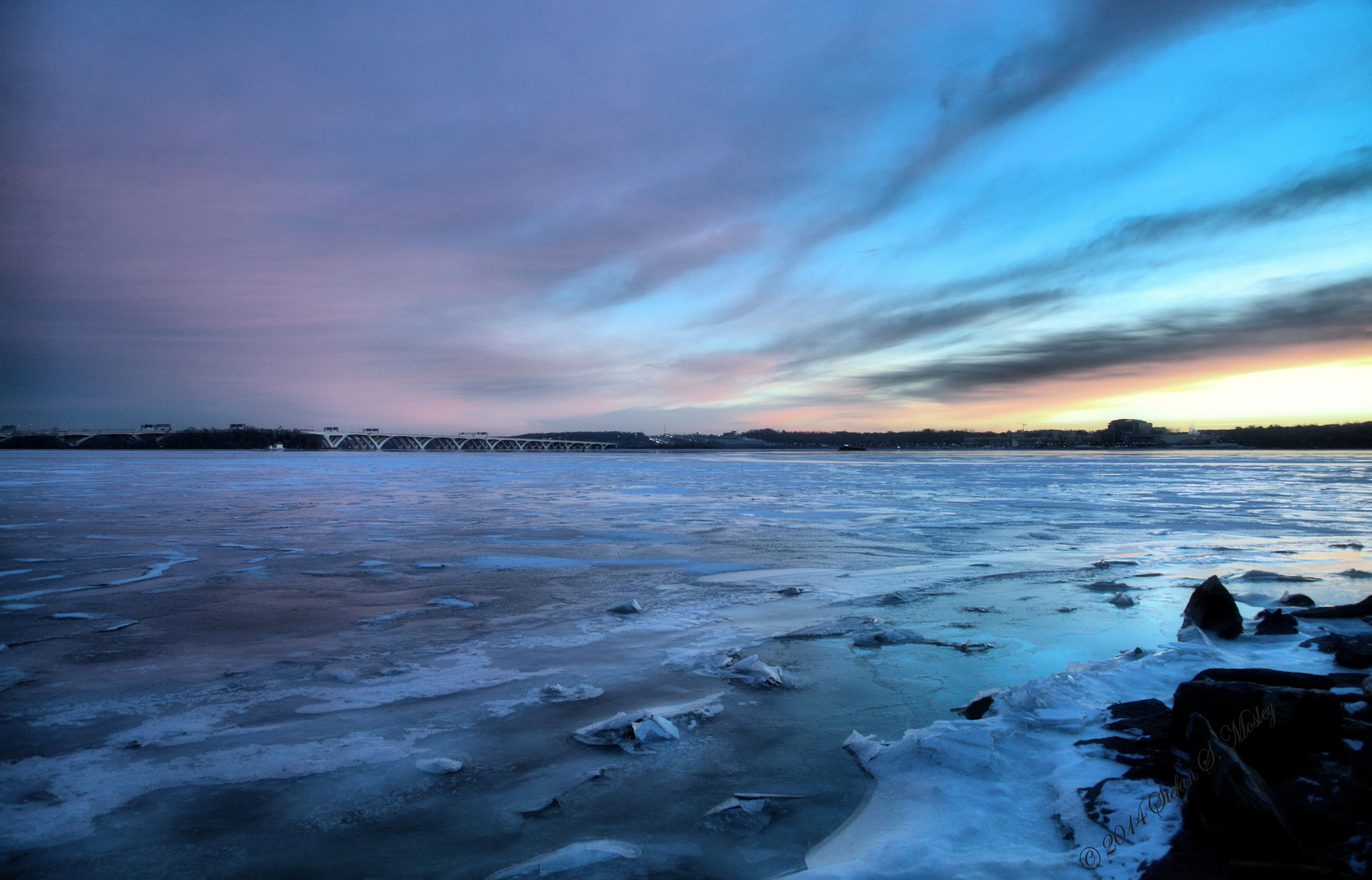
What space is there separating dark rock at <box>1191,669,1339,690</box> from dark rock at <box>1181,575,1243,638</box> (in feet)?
5.18

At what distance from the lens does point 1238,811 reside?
2.29 meters

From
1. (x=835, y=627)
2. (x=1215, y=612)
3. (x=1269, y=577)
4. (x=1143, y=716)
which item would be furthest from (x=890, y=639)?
(x=1269, y=577)

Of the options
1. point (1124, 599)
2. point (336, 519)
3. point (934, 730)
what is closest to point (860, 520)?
point (1124, 599)

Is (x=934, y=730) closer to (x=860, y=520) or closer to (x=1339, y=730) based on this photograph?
(x=1339, y=730)

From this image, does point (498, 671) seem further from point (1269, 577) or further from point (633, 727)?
point (1269, 577)

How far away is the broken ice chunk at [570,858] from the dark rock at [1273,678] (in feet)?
10.3

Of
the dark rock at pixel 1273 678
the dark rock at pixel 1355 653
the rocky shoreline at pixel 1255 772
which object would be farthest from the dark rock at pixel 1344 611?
the dark rock at pixel 1273 678

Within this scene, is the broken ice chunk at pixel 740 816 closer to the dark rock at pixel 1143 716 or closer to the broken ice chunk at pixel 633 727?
the broken ice chunk at pixel 633 727

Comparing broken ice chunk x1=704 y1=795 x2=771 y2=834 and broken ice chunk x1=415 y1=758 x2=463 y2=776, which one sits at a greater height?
broken ice chunk x1=415 y1=758 x2=463 y2=776

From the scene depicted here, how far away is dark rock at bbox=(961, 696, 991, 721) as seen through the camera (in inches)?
153

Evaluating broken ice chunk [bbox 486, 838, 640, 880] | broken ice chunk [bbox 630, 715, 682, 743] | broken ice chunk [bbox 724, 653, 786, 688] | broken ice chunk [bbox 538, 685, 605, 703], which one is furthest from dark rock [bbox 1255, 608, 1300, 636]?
broken ice chunk [bbox 486, 838, 640, 880]

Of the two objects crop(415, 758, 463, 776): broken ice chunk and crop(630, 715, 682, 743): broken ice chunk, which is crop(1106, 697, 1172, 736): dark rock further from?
crop(415, 758, 463, 776): broken ice chunk

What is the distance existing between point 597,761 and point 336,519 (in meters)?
12.9

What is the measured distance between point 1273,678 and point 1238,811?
1680 millimetres
